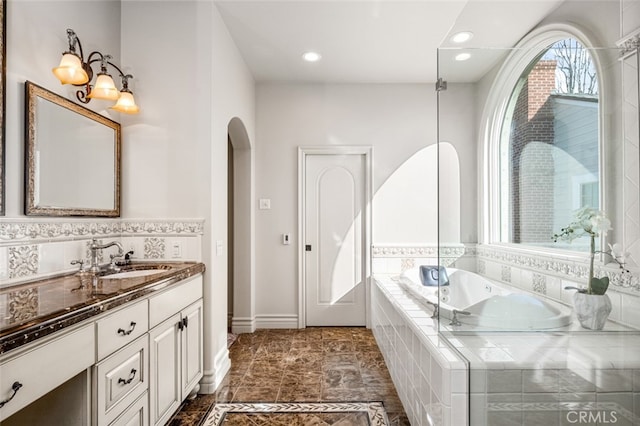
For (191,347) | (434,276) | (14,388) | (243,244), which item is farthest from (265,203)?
(14,388)

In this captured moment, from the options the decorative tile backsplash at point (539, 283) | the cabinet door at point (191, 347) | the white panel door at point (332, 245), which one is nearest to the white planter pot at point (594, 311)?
the decorative tile backsplash at point (539, 283)

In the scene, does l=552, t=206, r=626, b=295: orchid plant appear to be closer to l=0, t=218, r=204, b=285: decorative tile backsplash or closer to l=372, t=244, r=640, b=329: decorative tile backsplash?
l=372, t=244, r=640, b=329: decorative tile backsplash

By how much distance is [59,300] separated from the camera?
1277mm

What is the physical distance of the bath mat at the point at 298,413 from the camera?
6.59 feet

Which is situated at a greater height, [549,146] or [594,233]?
[549,146]

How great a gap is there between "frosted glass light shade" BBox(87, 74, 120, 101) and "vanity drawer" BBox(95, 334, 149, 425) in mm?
1427

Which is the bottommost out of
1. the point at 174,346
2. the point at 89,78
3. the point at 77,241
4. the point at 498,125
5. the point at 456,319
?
the point at 174,346

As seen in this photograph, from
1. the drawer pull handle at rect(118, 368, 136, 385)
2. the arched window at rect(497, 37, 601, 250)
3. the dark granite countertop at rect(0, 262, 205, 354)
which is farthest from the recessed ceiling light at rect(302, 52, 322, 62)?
the drawer pull handle at rect(118, 368, 136, 385)

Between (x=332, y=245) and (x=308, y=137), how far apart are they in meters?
1.23

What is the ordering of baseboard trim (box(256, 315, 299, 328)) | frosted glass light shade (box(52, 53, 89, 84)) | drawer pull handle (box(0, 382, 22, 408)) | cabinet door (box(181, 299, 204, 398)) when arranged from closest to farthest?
drawer pull handle (box(0, 382, 22, 408))
frosted glass light shade (box(52, 53, 89, 84))
cabinet door (box(181, 299, 204, 398))
baseboard trim (box(256, 315, 299, 328))

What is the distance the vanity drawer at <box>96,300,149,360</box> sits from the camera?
133 cm

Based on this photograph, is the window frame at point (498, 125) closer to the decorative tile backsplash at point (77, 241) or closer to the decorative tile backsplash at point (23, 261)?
the decorative tile backsplash at point (77, 241)

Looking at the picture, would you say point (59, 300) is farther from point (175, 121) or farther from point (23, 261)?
point (175, 121)

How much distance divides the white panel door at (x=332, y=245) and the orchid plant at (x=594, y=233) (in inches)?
97.3
